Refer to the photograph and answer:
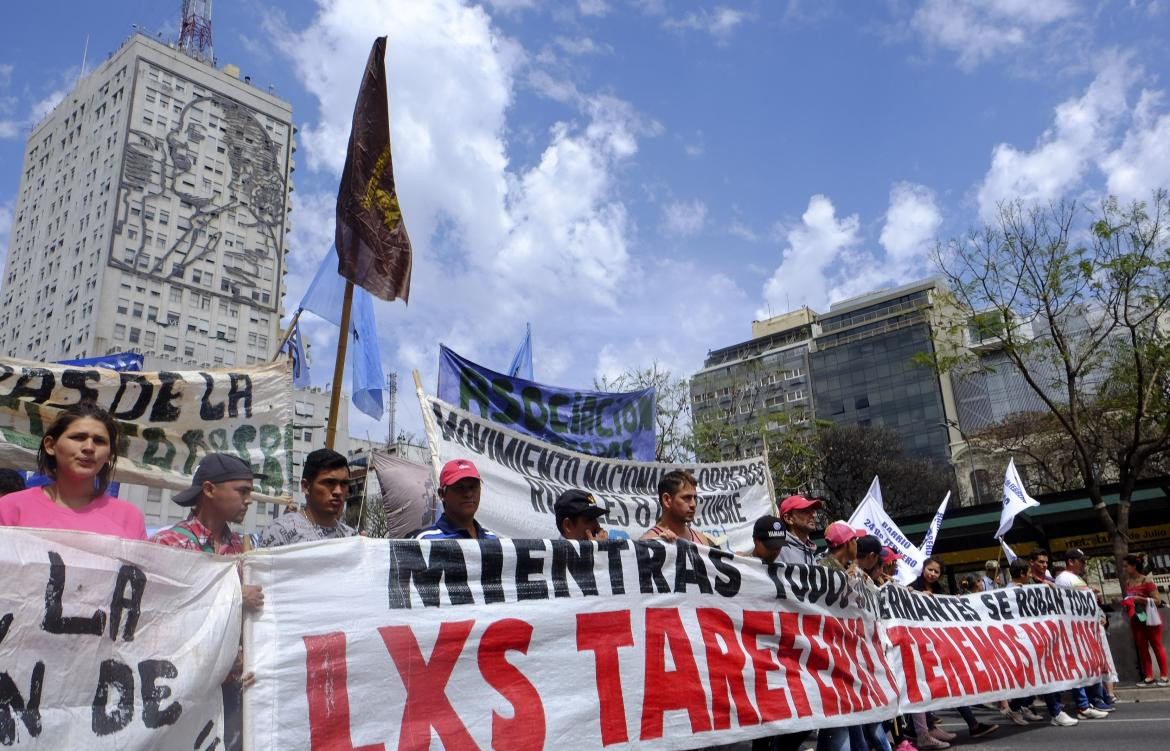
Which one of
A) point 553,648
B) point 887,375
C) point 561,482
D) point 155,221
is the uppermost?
point 155,221

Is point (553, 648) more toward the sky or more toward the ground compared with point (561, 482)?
more toward the ground

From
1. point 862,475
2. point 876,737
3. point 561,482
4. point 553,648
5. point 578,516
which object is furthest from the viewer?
point 862,475

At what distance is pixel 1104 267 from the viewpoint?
19031 mm

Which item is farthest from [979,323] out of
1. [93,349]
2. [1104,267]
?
[93,349]

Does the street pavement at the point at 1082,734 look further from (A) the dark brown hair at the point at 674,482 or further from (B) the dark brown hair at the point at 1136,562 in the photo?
(B) the dark brown hair at the point at 1136,562

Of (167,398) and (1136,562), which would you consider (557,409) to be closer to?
(167,398)

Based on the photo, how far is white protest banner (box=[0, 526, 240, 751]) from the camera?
9.01ft

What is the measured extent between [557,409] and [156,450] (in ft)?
13.1

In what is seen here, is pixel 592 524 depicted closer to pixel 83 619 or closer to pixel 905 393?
pixel 83 619

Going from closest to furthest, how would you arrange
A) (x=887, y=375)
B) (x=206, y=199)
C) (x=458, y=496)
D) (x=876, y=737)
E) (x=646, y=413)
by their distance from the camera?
(x=458, y=496)
(x=876, y=737)
(x=646, y=413)
(x=887, y=375)
(x=206, y=199)

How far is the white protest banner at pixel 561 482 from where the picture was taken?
7629mm

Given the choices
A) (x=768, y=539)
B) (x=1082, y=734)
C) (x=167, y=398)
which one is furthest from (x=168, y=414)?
(x=1082, y=734)

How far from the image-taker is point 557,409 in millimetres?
9453

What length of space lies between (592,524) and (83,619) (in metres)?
2.61
